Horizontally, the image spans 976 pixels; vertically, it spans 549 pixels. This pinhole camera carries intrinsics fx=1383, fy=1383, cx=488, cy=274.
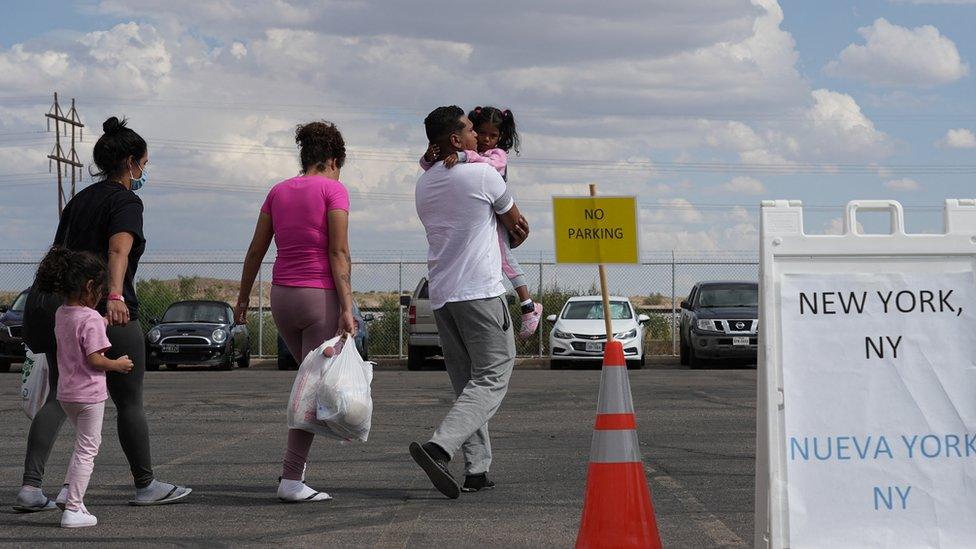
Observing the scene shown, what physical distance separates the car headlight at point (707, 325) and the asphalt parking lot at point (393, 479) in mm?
9956

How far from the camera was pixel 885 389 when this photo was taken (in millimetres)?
4613

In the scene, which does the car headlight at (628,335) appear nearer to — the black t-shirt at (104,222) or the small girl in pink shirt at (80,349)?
the black t-shirt at (104,222)

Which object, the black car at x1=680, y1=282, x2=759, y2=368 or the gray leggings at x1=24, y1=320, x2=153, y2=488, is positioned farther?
the black car at x1=680, y1=282, x2=759, y2=368

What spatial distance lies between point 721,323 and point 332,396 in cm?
1841

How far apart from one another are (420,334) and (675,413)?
13129 mm

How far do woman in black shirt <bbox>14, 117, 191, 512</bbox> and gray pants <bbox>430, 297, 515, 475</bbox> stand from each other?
1.48m

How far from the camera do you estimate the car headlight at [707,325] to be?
2441cm

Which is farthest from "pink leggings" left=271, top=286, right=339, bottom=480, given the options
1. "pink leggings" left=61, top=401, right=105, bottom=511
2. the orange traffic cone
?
the orange traffic cone

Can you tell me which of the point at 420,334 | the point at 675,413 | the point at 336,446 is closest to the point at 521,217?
the point at 336,446

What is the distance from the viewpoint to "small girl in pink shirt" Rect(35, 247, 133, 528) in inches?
247

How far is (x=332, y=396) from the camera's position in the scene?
6633mm

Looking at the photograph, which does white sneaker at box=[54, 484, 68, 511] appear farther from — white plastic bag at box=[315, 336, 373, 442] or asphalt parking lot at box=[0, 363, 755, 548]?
white plastic bag at box=[315, 336, 373, 442]

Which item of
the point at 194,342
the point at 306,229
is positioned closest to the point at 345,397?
the point at 306,229

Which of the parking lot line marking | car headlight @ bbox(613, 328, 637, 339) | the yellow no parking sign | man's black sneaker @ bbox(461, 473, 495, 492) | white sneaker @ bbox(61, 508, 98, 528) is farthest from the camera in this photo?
car headlight @ bbox(613, 328, 637, 339)
